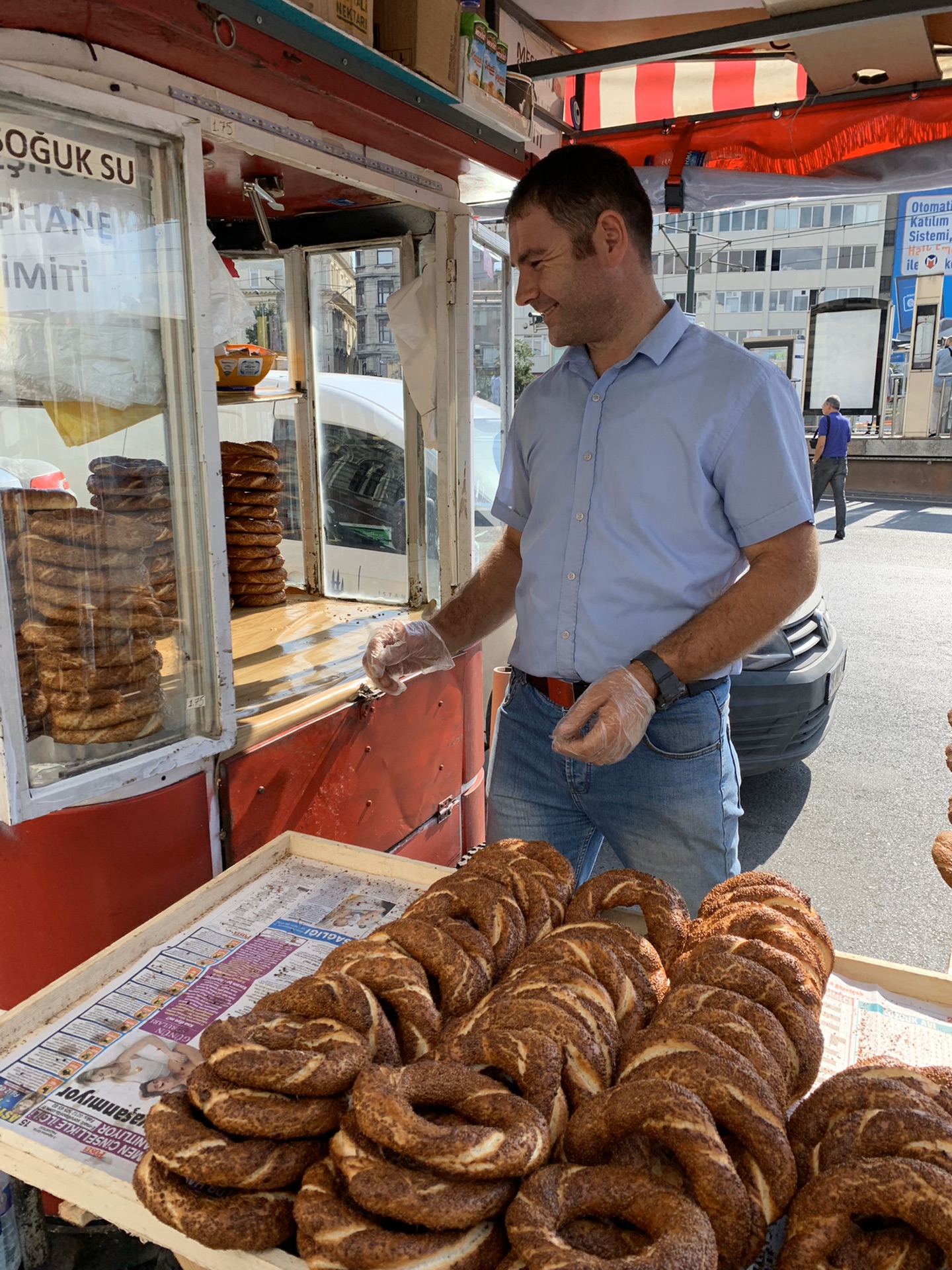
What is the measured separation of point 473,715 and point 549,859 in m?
2.18

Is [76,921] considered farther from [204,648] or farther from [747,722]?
[747,722]

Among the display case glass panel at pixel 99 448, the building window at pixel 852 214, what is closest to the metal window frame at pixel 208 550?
the display case glass panel at pixel 99 448

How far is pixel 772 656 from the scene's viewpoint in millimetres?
5289

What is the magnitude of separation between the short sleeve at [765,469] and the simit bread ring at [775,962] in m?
1.09

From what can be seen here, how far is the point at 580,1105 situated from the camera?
123cm

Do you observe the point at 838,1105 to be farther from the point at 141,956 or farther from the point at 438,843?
the point at 438,843

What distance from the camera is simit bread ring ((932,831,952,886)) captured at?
2.14 meters

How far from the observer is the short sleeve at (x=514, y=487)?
274 cm

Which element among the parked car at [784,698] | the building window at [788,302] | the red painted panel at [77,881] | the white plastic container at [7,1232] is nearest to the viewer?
the white plastic container at [7,1232]

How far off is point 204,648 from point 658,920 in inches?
54.6

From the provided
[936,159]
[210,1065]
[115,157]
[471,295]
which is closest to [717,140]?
[936,159]

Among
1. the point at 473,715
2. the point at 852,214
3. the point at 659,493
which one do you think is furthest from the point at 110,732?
the point at 852,214

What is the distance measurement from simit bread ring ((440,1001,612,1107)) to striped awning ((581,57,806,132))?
4112 millimetres

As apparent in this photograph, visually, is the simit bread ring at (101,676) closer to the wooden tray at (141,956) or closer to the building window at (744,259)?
the wooden tray at (141,956)
